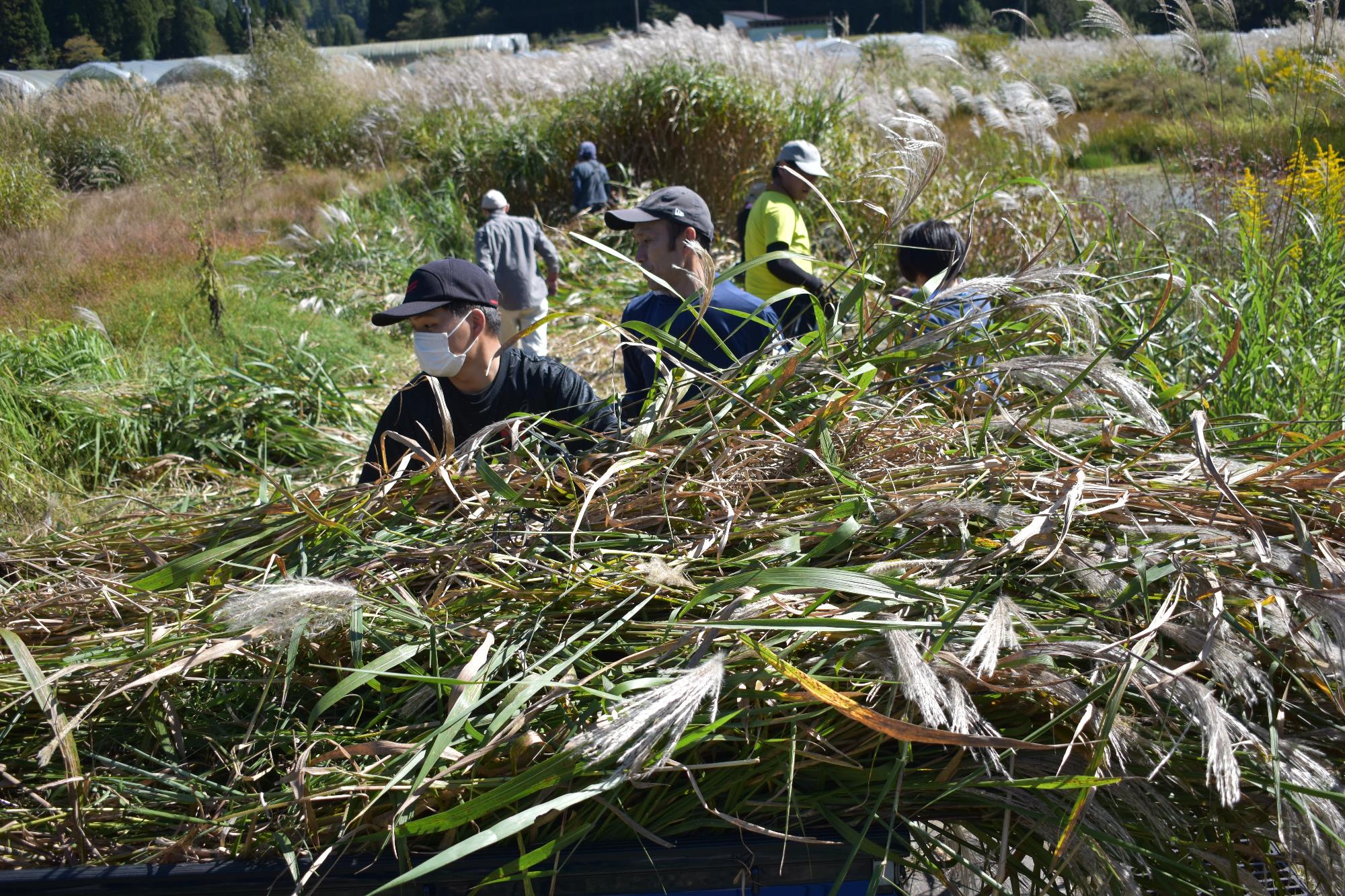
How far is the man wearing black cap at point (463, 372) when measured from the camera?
2.75 m

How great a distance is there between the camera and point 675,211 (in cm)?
335

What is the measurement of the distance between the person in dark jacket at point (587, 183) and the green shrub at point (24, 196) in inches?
240

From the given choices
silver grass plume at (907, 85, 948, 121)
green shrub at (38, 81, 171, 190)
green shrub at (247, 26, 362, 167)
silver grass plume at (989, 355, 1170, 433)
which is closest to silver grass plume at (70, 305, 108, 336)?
silver grass plume at (989, 355, 1170, 433)

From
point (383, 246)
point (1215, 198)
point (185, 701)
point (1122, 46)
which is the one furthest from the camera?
point (383, 246)

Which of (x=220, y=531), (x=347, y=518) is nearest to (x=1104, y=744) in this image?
(x=347, y=518)

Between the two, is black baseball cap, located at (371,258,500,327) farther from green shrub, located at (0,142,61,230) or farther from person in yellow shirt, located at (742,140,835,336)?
green shrub, located at (0,142,61,230)

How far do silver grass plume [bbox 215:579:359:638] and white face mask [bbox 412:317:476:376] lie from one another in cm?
123

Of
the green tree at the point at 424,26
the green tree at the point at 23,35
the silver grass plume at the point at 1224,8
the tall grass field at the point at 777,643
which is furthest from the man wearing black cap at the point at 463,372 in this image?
the green tree at the point at 424,26

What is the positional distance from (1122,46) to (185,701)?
7.12 m

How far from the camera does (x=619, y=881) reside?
1439 mm

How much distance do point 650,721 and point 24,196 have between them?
479 inches

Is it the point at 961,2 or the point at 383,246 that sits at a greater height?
the point at 961,2

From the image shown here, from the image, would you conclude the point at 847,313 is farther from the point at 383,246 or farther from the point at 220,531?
the point at 383,246

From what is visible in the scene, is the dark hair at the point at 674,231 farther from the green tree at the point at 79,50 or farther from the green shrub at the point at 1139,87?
the green tree at the point at 79,50
